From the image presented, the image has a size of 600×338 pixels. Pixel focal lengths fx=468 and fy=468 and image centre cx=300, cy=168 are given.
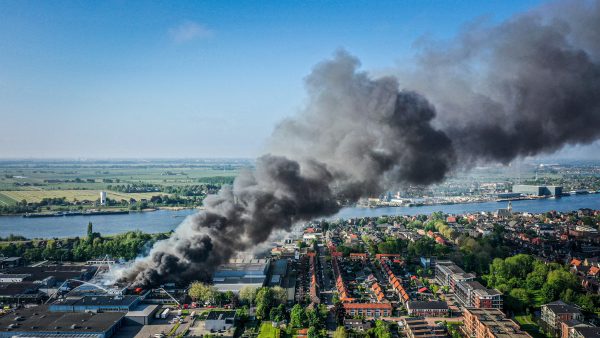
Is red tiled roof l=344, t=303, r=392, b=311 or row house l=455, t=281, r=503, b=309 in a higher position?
row house l=455, t=281, r=503, b=309

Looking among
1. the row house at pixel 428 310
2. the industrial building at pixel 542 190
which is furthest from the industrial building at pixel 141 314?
the industrial building at pixel 542 190

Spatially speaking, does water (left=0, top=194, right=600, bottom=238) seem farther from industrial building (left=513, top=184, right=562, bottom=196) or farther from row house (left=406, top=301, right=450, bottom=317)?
row house (left=406, top=301, right=450, bottom=317)

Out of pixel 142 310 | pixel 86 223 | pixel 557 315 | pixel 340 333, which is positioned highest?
pixel 557 315

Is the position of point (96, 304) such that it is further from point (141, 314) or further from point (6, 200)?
point (6, 200)

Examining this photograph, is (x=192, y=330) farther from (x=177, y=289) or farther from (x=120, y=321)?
(x=177, y=289)

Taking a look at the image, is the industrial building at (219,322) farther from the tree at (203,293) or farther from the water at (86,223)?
the water at (86,223)

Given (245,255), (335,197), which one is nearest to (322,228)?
(245,255)

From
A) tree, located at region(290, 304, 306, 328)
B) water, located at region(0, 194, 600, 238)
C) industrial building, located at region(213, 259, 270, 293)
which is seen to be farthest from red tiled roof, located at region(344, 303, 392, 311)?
water, located at region(0, 194, 600, 238)

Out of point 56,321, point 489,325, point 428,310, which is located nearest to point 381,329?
point 428,310
